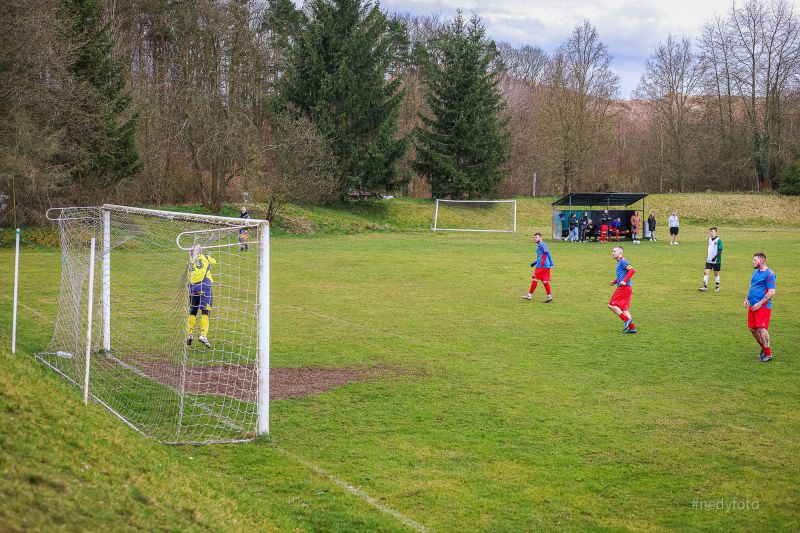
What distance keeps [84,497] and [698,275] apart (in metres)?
24.5

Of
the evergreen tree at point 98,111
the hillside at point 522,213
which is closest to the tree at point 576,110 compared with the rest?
the hillside at point 522,213

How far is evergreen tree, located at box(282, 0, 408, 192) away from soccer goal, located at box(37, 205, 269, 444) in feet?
109

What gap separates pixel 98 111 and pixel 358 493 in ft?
103

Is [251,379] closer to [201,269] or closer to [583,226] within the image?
[201,269]

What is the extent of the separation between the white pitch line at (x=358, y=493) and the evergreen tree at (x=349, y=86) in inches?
1657

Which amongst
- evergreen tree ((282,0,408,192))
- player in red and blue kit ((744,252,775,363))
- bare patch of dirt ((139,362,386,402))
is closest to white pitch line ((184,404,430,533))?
bare patch of dirt ((139,362,386,402))

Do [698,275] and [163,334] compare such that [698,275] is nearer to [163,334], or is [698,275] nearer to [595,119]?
[163,334]

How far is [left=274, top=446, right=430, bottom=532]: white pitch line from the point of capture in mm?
6621

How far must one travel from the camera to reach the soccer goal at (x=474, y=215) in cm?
5131

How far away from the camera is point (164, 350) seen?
13.6 m

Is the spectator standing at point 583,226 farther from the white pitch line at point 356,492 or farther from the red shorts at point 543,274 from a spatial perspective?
the white pitch line at point 356,492

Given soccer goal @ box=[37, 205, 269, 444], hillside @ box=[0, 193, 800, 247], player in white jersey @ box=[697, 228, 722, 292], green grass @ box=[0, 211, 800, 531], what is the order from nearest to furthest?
green grass @ box=[0, 211, 800, 531], soccer goal @ box=[37, 205, 269, 444], player in white jersey @ box=[697, 228, 722, 292], hillside @ box=[0, 193, 800, 247]

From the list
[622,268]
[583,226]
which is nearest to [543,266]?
[622,268]

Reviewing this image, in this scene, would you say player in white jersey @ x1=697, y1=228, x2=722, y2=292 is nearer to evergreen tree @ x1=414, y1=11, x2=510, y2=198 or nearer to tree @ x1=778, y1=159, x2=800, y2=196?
evergreen tree @ x1=414, y1=11, x2=510, y2=198
